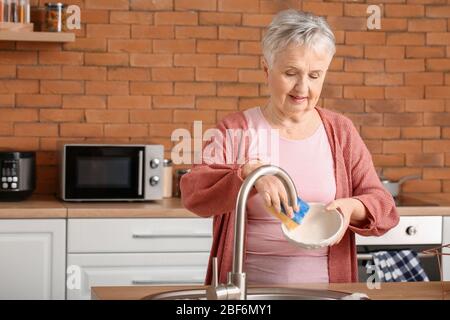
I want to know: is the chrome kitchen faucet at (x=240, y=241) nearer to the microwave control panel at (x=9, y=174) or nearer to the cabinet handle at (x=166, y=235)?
the cabinet handle at (x=166, y=235)

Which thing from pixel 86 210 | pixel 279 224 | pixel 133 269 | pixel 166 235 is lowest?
pixel 133 269

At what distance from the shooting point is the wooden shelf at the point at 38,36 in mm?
4215

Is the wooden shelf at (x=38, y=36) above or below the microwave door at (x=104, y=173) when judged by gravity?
above

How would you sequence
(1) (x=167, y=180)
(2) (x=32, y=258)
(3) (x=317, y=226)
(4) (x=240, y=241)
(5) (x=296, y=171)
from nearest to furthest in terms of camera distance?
1. (4) (x=240, y=241)
2. (3) (x=317, y=226)
3. (5) (x=296, y=171)
4. (2) (x=32, y=258)
5. (1) (x=167, y=180)

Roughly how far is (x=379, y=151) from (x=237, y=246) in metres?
3.11

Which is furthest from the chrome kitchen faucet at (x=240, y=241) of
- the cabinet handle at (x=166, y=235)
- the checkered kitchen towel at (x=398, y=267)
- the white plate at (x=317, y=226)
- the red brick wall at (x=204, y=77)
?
the red brick wall at (x=204, y=77)

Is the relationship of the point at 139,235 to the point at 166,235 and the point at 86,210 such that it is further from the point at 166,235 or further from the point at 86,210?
the point at 86,210

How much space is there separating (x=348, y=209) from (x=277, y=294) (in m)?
0.30

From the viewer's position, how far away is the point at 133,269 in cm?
403

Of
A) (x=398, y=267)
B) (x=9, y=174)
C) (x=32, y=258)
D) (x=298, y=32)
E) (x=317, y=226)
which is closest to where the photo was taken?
(x=317, y=226)

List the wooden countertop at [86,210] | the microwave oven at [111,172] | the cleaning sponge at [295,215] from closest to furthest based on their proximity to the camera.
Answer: the cleaning sponge at [295,215]
the wooden countertop at [86,210]
the microwave oven at [111,172]

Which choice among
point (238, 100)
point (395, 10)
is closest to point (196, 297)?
point (238, 100)

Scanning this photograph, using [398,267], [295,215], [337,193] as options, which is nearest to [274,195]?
[295,215]

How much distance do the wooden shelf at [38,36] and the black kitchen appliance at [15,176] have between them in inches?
21.0
